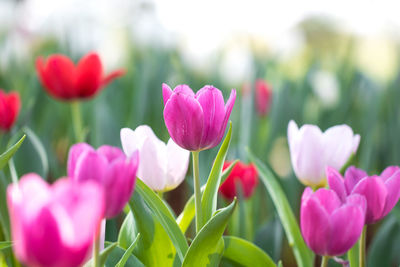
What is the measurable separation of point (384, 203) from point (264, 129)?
46.7 inches

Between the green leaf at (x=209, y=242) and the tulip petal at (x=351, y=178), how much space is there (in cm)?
15

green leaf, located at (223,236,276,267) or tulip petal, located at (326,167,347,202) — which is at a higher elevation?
tulip petal, located at (326,167,347,202)

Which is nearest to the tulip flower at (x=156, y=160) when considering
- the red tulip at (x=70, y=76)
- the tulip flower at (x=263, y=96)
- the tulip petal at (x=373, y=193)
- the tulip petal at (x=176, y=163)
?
the tulip petal at (x=176, y=163)

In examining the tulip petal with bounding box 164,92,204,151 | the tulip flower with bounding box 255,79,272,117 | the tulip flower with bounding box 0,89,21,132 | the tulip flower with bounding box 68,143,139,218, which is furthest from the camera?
the tulip flower with bounding box 255,79,272,117

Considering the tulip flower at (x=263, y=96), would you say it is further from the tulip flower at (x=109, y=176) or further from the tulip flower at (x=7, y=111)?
the tulip flower at (x=109, y=176)

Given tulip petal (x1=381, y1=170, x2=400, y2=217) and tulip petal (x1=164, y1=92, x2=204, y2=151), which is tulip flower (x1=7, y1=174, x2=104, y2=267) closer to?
tulip petal (x1=164, y1=92, x2=204, y2=151)

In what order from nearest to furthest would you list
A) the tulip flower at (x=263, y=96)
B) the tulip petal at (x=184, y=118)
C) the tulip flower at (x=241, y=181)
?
1. the tulip petal at (x=184, y=118)
2. the tulip flower at (x=241, y=181)
3. the tulip flower at (x=263, y=96)

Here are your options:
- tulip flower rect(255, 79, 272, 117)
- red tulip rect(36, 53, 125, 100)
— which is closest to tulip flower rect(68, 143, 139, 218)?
red tulip rect(36, 53, 125, 100)

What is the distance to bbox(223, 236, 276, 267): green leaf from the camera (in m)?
0.68

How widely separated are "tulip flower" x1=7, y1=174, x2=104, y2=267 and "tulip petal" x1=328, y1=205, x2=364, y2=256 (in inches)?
11.0

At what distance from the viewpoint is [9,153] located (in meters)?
0.63

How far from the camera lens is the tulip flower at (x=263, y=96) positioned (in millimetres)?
1597

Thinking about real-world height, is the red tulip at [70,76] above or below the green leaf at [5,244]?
above

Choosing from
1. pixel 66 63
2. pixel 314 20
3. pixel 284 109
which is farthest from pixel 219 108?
pixel 314 20
